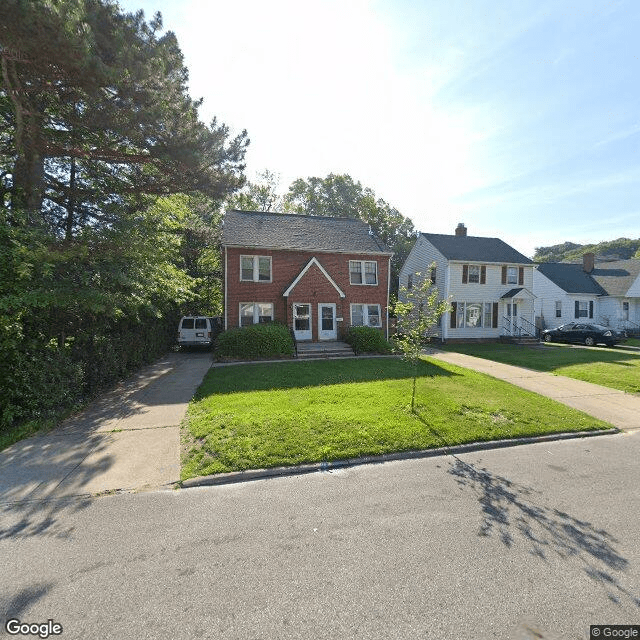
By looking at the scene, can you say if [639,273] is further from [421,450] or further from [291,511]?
[291,511]

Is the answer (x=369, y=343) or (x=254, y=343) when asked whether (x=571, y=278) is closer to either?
(x=369, y=343)

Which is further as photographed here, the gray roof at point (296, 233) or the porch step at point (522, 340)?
the porch step at point (522, 340)

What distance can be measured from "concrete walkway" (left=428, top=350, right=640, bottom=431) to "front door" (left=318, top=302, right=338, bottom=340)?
310 inches

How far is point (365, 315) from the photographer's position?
21.1 m

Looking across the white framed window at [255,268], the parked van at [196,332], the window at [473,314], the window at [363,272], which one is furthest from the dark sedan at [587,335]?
the parked van at [196,332]

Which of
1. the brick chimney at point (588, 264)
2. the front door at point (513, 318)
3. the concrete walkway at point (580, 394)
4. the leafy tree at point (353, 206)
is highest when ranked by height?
the leafy tree at point (353, 206)

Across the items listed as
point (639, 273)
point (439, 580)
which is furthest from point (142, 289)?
point (639, 273)

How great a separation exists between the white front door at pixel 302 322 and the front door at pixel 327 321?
0.67m

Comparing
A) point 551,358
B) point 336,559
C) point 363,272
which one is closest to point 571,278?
point 551,358

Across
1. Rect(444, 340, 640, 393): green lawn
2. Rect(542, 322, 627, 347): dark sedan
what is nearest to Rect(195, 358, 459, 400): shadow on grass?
Rect(444, 340, 640, 393): green lawn

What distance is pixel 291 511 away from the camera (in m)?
4.18

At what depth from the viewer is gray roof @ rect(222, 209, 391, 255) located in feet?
65.1

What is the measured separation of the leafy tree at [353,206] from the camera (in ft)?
128

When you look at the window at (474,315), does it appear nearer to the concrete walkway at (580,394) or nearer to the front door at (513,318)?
the front door at (513,318)
